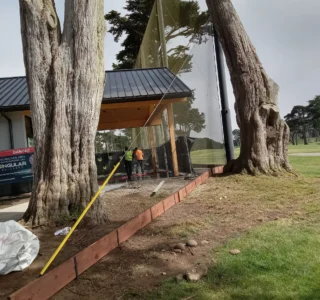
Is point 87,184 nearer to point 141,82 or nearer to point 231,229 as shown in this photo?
point 231,229

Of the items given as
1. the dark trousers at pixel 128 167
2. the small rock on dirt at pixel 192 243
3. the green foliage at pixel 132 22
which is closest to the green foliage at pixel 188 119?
the dark trousers at pixel 128 167

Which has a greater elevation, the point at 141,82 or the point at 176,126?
the point at 141,82

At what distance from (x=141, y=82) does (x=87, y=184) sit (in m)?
8.04

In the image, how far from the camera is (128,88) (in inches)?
449

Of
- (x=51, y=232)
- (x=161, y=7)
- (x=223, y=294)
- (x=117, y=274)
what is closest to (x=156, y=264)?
(x=117, y=274)

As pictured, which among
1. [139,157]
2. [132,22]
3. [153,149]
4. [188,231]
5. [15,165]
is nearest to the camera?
[188,231]

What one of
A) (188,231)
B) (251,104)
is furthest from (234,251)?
(251,104)

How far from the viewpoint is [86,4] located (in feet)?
15.8

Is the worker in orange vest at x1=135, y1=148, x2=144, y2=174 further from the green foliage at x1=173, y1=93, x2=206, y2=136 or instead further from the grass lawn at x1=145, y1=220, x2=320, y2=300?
the grass lawn at x1=145, y1=220, x2=320, y2=300

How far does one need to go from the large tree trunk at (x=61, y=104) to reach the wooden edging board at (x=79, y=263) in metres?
0.57

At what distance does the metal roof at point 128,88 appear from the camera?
10.0 meters

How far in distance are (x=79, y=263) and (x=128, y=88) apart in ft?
29.5

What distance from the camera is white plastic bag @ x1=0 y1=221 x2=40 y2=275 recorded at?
287cm

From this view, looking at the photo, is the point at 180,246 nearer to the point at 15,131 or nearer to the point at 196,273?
the point at 196,273
